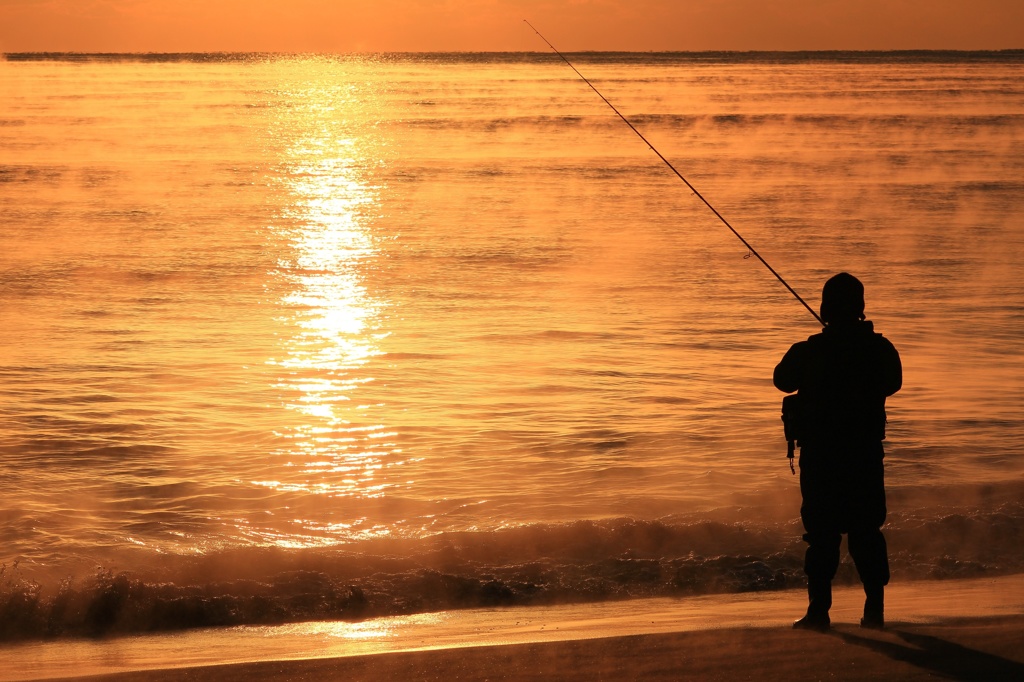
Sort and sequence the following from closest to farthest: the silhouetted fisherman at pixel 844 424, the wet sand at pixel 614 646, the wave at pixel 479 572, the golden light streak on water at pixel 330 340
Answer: the wet sand at pixel 614 646 < the silhouetted fisherman at pixel 844 424 < the wave at pixel 479 572 < the golden light streak on water at pixel 330 340

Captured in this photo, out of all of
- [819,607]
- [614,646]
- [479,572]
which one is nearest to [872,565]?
[819,607]

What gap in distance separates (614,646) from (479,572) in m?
1.60

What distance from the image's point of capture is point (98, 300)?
1373 cm

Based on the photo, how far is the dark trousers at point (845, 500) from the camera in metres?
4.52

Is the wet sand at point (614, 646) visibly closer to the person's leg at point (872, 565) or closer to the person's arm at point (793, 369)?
the person's leg at point (872, 565)

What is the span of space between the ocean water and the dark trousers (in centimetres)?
137

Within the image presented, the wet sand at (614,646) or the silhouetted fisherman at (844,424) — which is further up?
the silhouetted fisherman at (844,424)

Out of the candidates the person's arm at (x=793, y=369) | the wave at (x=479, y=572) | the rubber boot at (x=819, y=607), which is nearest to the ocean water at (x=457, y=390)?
the wave at (x=479, y=572)

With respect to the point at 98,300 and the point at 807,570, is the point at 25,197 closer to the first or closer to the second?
the point at 98,300

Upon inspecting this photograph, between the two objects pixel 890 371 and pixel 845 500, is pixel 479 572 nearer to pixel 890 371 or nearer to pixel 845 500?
pixel 845 500

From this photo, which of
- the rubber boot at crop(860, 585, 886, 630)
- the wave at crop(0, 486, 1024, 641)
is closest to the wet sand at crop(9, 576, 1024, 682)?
the rubber boot at crop(860, 585, 886, 630)

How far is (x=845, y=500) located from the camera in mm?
4527

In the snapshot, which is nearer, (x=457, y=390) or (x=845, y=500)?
(x=845, y=500)

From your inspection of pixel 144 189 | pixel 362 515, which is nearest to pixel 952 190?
pixel 144 189
